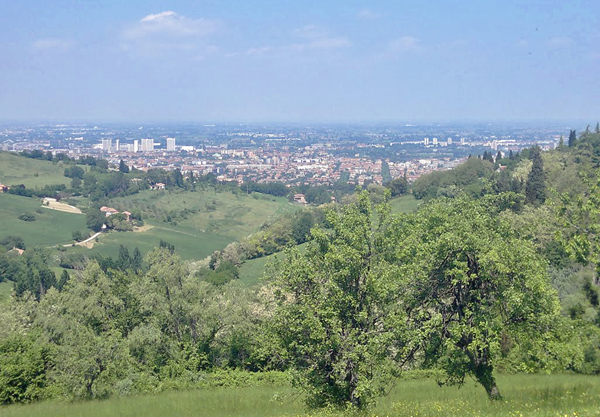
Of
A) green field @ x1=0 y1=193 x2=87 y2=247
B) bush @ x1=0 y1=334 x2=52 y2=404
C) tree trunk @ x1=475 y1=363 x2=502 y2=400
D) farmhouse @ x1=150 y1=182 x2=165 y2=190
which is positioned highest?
tree trunk @ x1=475 y1=363 x2=502 y2=400

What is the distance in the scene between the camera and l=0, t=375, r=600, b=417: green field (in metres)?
11.6

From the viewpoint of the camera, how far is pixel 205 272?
5978 centimetres

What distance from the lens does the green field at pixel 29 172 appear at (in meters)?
123

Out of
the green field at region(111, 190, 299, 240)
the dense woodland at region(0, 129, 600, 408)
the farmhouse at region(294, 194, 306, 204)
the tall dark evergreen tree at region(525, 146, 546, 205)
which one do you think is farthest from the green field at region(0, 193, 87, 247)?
the dense woodland at region(0, 129, 600, 408)

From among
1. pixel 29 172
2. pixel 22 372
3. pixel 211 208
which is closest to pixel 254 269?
pixel 22 372

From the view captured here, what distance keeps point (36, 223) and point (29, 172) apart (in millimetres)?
42955

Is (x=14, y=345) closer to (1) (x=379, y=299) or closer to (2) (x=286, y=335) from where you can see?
(2) (x=286, y=335)

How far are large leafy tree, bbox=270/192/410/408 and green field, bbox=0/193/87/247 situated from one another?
8011 cm

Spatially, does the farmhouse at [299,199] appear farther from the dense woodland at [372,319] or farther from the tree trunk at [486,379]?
the tree trunk at [486,379]

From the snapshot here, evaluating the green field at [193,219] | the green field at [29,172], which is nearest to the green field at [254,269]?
the green field at [193,219]

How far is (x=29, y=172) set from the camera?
131 m

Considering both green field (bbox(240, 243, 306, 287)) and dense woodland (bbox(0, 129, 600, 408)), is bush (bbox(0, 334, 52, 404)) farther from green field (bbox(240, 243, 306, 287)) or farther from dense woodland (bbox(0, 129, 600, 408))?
green field (bbox(240, 243, 306, 287))

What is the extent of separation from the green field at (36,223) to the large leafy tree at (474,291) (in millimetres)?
81722

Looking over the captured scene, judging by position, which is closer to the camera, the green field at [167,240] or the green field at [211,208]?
the green field at [167,240]
